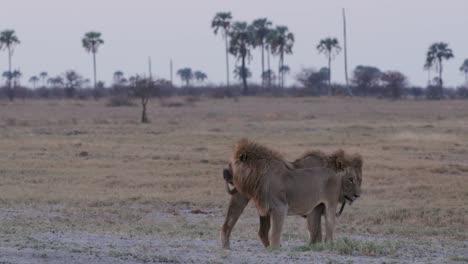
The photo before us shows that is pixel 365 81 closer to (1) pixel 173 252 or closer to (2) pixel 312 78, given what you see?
(2) pixel 312 78

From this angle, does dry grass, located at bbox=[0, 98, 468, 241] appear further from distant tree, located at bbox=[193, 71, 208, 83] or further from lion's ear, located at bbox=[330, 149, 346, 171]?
distant tree, located at bbox=[193, 71, 208, 83]

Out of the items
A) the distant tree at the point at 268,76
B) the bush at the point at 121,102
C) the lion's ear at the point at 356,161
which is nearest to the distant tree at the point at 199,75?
the distant tree at the point at 268,76

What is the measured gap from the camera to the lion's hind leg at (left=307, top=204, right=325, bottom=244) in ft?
37.4

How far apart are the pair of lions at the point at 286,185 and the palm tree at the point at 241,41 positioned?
80.1 metres

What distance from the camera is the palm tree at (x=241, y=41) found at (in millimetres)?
91562

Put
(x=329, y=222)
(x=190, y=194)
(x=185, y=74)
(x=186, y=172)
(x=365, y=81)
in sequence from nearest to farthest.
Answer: (x=329, y=222)
(x=190, y=194)
(x=186, y=172)
(x=365, y=81)
(x=185, y=74)

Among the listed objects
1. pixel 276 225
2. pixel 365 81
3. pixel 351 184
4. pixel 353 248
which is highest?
pixel 365 81

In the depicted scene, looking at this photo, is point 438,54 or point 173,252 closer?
point 173,252

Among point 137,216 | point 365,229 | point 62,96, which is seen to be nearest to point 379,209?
point 365,229

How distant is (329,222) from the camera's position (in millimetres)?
11195

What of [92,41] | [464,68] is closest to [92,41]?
[92,41]

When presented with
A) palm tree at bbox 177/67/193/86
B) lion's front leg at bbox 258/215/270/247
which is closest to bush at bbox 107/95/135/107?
lion's front leg at bbox 258/215/270/247

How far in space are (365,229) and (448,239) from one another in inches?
66.5

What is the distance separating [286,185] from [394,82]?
266 ft
